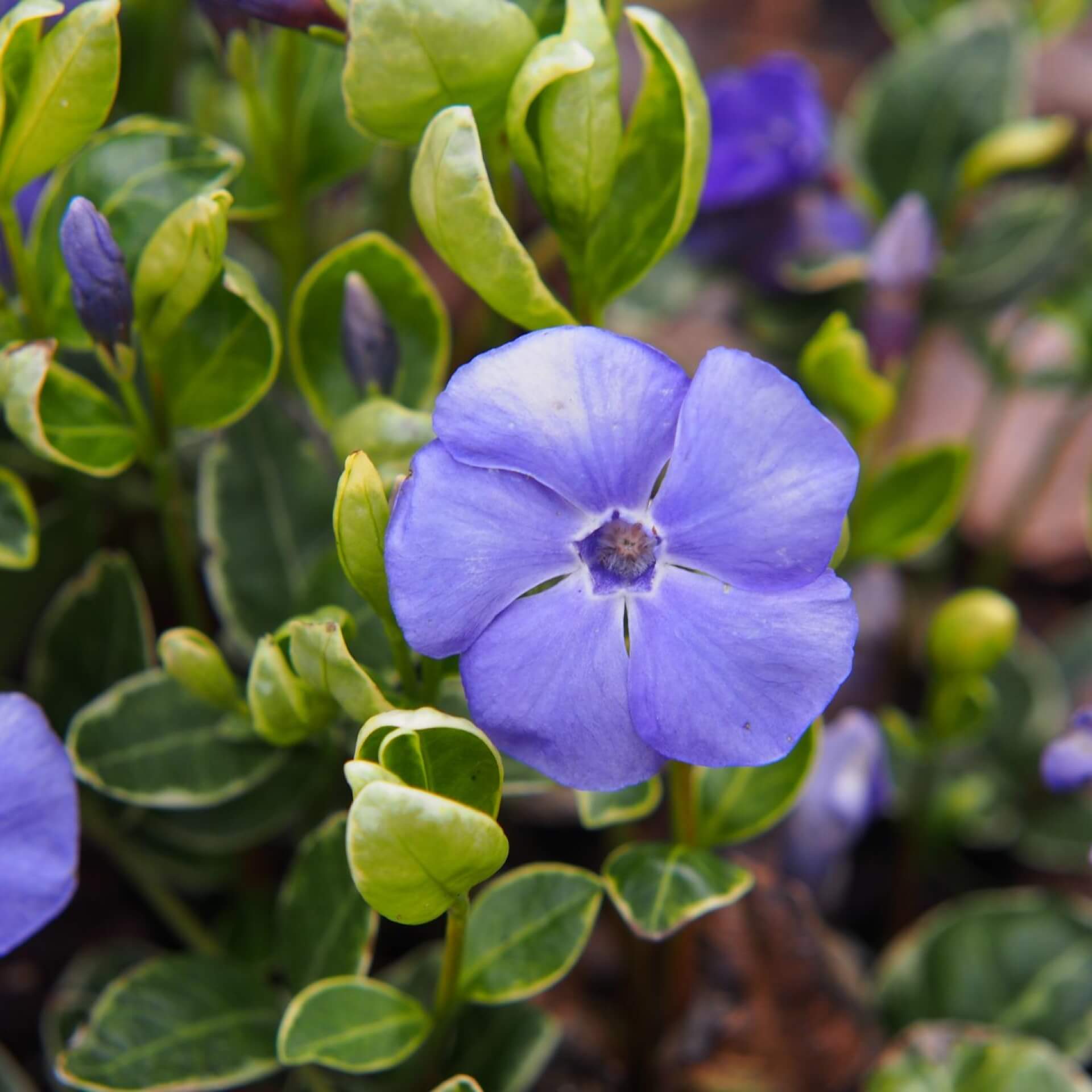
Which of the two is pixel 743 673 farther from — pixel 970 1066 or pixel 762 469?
pixel 970 1066

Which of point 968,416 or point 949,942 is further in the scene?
point 968,416

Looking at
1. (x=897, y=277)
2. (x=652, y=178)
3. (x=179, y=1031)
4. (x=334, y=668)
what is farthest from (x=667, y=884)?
(x=897, y=277)

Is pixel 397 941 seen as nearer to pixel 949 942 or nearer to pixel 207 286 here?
pixel 949 942

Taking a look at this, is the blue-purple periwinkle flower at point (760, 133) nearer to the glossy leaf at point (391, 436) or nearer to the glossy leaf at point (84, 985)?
the glossy leaf at point (391, 436)

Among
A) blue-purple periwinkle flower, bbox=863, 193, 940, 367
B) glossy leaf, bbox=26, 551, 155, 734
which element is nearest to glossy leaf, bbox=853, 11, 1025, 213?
blue-purple periwinkle flower, bbox=863, 193, 940, 367

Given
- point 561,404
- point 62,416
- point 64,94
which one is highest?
point 64,94

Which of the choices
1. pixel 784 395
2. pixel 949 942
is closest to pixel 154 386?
pixel 784 395
